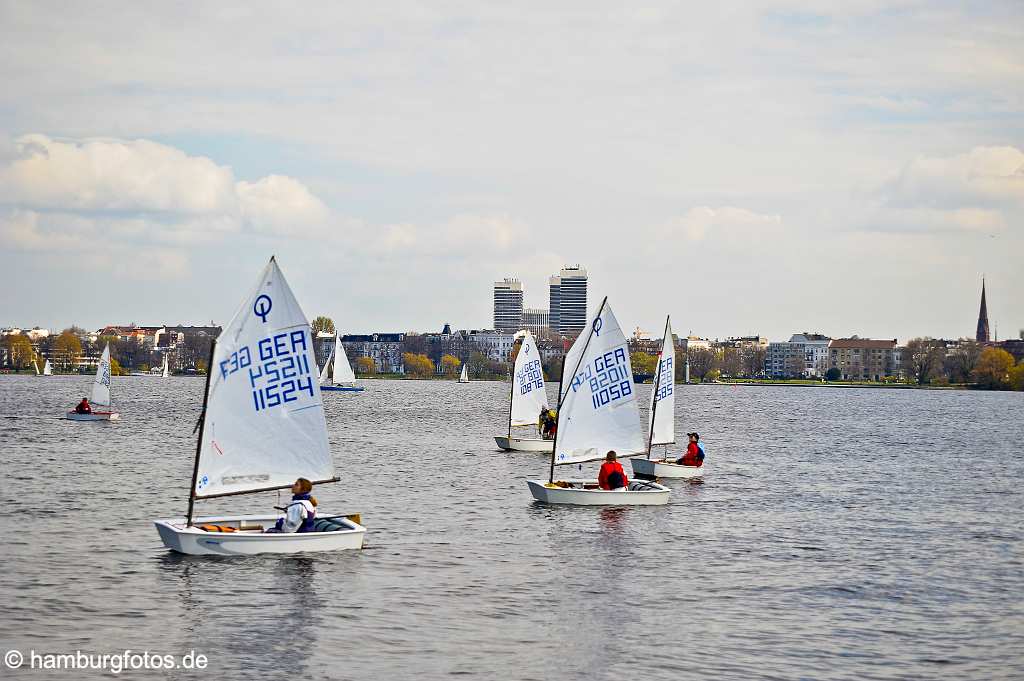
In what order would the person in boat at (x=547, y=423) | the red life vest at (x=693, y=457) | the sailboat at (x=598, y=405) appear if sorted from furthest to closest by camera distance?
1. the person in boat at (x=547, y=423)
2. the red life vest at (x=693, y=457)
3. the sailboat at (x=598, y=405)

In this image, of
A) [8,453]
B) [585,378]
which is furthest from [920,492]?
[8,453]

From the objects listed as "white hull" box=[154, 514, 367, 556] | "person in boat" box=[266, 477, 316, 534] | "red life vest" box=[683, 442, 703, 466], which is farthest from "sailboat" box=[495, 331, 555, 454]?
"person in boat" box=[266, 477, 316, 534]

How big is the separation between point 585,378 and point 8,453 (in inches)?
1369

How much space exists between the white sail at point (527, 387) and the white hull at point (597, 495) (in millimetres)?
27530

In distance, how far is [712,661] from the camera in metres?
23.4

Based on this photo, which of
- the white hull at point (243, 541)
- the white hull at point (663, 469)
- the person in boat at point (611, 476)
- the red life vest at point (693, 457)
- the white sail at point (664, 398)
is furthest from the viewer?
the white sail at point (664, 398)

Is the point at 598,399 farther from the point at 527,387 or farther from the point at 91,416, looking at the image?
the point at 91,416

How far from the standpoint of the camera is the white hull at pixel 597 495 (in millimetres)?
42219

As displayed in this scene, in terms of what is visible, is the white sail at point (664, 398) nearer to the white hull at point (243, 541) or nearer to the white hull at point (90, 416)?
the white hull at point (243, 541)

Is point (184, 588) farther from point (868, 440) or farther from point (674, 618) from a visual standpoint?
point (868, 440)

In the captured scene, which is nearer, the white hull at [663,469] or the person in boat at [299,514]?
the person in boat at [299,514]

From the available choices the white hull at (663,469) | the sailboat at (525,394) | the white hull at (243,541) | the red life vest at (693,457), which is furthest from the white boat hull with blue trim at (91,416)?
the white hull at (243,541)

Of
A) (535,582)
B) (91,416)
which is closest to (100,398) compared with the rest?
(91,416)

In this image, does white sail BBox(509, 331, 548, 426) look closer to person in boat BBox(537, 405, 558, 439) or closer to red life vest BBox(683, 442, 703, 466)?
person in boat BBox(537, 405, 558, 439)
